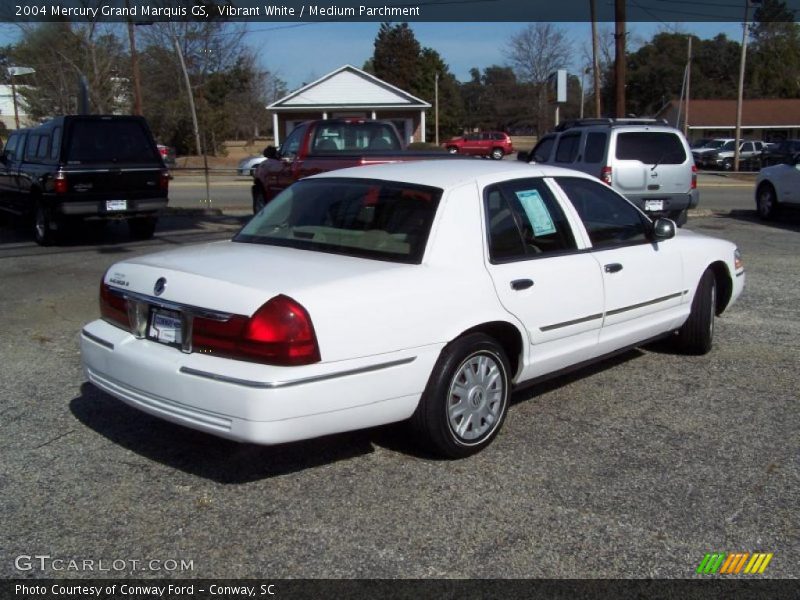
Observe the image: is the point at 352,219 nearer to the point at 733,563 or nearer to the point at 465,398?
the point at 465,398

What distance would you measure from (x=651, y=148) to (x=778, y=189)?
4300mm

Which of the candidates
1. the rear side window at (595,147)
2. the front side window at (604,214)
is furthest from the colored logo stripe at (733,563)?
the rear side window at (595,147)

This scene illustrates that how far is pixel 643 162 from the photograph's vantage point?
1312cm

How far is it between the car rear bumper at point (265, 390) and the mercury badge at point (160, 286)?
26cm

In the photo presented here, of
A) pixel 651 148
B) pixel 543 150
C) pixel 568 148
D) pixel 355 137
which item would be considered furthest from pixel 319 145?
pixel 651 148

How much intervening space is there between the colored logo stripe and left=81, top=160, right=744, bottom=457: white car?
1394 mm

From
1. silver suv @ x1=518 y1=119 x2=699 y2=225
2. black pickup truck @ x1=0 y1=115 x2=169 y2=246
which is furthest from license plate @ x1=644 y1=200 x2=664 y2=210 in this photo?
black pickup truck @ x1=0 y1=115 x2=169 y2=246

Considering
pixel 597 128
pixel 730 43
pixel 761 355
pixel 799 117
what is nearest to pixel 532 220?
pixel 761 355

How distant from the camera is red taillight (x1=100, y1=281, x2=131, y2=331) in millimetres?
4438

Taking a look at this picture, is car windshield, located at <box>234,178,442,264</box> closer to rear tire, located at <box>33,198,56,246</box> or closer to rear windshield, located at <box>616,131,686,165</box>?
rear tire, located at <box>33,198,56,246</box>

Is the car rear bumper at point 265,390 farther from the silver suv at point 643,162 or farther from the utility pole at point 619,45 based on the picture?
the utility pole at point 619,45

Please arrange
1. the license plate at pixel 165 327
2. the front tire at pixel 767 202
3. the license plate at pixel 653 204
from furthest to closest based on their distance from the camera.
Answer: the front tire at pixel 767 202
the license plate at pixel 653 204
the license plate at pixel 165 327

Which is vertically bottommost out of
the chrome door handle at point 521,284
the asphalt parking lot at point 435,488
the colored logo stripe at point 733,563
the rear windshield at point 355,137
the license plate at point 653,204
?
the colored logo stripe at point 733,563

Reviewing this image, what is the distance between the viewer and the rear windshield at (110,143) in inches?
484
